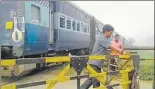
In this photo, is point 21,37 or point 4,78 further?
point 4,78

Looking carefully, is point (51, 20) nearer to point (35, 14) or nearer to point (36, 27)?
point (35, 14)

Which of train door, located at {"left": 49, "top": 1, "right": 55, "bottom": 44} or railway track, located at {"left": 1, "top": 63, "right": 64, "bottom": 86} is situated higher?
train door, located at {"left": 49, "top": 1, "right": 55, "bottom": 44}

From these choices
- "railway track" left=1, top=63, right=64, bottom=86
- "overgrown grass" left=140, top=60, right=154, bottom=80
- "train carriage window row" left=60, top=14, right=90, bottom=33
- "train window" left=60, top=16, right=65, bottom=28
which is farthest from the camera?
"train carriage window row" left=60, top=14, right=90, bottom=33

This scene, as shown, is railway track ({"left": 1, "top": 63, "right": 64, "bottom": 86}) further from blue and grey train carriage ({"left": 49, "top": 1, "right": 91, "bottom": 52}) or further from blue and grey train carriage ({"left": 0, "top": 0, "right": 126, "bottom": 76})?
blue and grey train carriage ({"left": 49, "top": 1, "right": 91, "bottom": 52})

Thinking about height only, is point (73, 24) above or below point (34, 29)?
above

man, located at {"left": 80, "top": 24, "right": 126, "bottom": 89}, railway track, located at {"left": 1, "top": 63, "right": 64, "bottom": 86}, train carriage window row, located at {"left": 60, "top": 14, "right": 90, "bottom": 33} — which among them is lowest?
railway track, located at {"left": 1, "top": 63, "right": 64, "bottom": 86}

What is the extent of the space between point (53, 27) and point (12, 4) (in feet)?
10.6

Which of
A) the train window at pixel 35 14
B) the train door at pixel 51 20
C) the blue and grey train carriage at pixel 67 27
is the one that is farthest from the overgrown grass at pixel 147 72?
the train window at pixel 35 14

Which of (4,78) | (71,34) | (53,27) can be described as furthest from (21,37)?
A: (71,34)

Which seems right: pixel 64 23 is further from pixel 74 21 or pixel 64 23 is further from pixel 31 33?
pixel 31 33

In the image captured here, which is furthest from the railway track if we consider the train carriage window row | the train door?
the train carriage window row

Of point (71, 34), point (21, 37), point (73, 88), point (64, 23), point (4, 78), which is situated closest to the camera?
point (73, 88)

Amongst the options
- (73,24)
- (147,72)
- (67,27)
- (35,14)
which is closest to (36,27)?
(35,14)

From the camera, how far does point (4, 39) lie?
1116 cm
